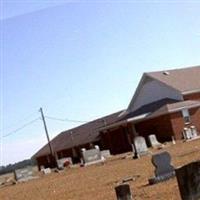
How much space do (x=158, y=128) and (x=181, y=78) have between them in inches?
334

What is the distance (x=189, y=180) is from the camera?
24.3ft

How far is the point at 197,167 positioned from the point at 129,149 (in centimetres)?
4974

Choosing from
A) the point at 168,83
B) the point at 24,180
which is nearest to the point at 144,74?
the point at 168,83

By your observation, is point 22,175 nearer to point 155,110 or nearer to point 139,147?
point 139,147

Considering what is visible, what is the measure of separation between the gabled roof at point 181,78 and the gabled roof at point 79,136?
7.82 m

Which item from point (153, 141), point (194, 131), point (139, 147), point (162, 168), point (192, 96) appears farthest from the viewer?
point (192, 96)

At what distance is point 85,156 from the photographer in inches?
1844

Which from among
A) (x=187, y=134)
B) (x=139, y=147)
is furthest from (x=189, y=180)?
(x=187, y=134)

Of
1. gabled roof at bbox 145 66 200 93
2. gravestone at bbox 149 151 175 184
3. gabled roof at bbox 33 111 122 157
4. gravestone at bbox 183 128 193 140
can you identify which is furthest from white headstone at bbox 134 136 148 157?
gabled roof at bbox 33 111 122 157

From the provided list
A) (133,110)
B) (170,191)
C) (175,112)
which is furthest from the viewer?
(133,110)

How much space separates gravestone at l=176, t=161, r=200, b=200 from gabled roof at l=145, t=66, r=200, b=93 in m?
47.8

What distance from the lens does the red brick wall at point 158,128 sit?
2052 inches

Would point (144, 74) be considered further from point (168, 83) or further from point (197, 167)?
point (197, 167)

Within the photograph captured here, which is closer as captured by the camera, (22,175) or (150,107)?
(22,175)
